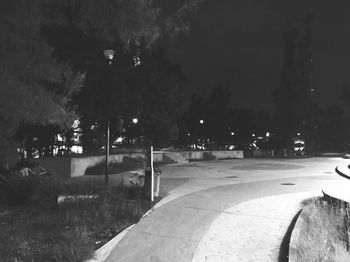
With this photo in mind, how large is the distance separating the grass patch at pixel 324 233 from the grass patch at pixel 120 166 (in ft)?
38.0

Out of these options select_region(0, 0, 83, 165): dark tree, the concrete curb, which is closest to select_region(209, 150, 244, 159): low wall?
the concrete curb

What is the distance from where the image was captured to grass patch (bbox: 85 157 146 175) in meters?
20.4

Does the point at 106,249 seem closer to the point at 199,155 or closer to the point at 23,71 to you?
the point at 23,71

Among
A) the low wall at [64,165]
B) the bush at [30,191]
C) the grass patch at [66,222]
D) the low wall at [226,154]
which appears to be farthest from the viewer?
the low wall at [226,154]

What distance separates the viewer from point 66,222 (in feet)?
28.5

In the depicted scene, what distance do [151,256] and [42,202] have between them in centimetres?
465

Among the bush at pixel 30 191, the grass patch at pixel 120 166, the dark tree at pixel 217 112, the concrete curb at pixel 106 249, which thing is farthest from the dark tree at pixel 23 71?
the dark tree at pixel 217 112

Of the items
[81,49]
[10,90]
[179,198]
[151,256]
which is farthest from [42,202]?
[81,49]

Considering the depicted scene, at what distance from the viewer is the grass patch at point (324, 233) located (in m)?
6.85

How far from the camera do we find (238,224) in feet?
30.0

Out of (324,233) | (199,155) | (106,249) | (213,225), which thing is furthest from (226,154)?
(106,249)

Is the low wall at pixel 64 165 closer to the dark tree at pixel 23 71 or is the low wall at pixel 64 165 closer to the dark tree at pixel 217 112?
the dark tree at pixel 23 71

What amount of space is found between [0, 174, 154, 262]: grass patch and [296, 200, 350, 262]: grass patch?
11.5 feet

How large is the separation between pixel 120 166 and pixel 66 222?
1370 centimetres
